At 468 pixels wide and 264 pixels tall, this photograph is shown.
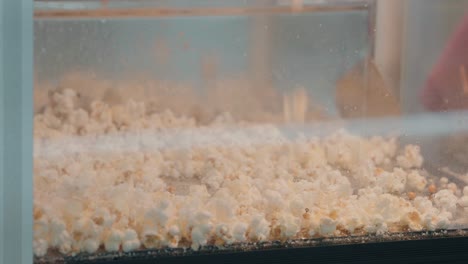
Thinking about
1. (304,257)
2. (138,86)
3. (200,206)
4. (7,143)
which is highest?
(138,86)

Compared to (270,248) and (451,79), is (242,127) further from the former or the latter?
(451,79)

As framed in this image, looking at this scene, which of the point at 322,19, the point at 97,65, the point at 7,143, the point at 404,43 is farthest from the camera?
the point at 404,43

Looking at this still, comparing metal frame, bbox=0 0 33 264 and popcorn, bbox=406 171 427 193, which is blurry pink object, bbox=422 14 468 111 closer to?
popcorn, bbox=406 171 427 193

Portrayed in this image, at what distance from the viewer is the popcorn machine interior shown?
1.43m

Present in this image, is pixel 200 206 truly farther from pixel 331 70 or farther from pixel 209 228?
pixel 331 70

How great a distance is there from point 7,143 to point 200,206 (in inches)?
14.7

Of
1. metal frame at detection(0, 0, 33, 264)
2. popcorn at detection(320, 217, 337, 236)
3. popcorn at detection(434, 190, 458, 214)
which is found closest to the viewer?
metal frame at detection(0, 0, 33, 264)

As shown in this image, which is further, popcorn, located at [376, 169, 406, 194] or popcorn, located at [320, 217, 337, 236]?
popcorn, located at [376, 169, 406, 194]

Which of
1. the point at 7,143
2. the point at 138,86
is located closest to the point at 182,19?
the point at 138,86

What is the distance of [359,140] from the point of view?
5.52 feet

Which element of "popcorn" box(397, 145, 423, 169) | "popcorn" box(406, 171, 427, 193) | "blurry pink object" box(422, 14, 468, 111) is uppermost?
"blurry pink object" box(422, 14, 468, 111)

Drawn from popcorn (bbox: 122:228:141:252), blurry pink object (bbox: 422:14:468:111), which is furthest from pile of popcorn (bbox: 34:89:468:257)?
blurry pink object (bbox: 422:14:468:111)

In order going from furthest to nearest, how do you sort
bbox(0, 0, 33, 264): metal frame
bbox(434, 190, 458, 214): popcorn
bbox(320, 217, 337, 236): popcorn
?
bbox(434, 190, 458, 214): popcorn → bbox(320, 217, 337, 236): popcorn → bbox(0, 0, 33, 264): metal frame

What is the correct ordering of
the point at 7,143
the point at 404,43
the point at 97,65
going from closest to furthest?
the point at 7,143 < the point at 97,65 < the point at 404,43
